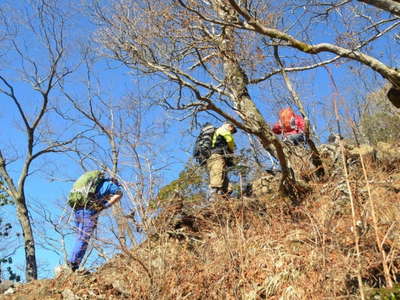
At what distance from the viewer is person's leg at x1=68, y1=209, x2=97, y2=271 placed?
221 inches

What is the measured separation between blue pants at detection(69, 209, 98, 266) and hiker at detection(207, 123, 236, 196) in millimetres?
2769

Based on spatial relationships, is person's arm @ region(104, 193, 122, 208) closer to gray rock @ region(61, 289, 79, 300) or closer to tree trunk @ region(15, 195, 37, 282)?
gray rock @ region(61, 289, 79, 300)

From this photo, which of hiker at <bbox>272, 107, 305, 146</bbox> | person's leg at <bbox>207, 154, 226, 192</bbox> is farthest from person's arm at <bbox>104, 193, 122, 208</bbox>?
hiker at <bbox>272, 107, 305, 146</bbox>

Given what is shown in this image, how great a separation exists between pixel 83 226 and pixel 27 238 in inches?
210

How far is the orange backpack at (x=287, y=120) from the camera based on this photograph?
9039 millimetres

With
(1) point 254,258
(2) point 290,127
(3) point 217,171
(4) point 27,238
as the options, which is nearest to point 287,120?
(2) point 290,127

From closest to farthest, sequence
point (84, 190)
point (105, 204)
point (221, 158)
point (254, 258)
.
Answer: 1. point (254, 258)
2. point (105, 204)
3. point (84, 190)
4. point (221, 158)

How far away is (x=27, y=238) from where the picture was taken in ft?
33.2

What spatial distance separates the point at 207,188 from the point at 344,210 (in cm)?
318

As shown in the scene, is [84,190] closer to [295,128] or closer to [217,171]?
[217,171]

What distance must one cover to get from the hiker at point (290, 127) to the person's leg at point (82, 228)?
491cm

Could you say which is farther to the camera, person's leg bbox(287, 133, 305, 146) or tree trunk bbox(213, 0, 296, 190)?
person's leg bbox(287, 133, 305, 146)

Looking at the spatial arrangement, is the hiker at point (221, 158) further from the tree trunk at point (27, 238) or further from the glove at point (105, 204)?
the tree trunk at point (27, 238)

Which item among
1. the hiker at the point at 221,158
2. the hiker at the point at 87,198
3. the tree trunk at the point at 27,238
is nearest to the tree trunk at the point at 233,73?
the hiker at the point at 221,158
